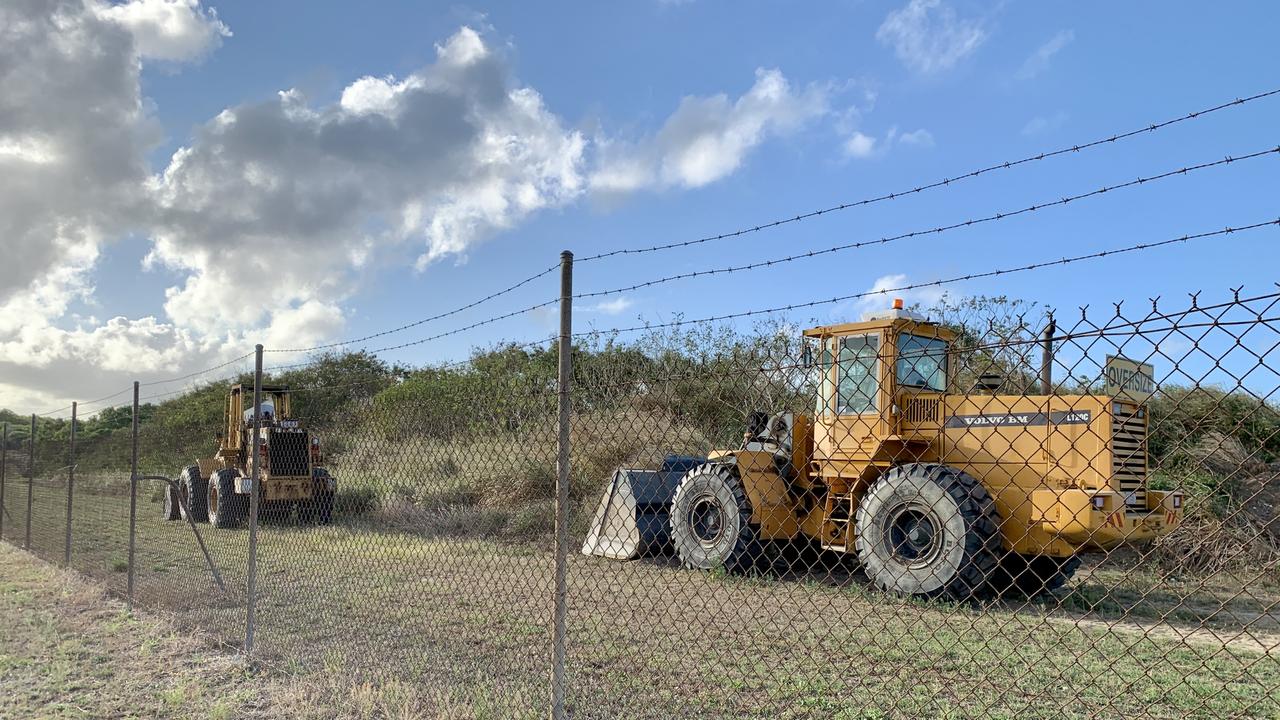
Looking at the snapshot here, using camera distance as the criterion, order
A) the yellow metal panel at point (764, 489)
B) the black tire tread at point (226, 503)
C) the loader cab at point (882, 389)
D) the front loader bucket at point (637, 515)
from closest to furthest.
Answer: the loader cab at point (882, 389)
the yellow metal panel at point (764, 489)
the front loader bucket at point (637, 515)
the black tire tread at point (226, 503)

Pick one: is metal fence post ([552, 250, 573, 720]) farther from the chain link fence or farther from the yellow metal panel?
the yellow metal panel

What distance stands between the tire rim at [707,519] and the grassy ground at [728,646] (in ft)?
1.80

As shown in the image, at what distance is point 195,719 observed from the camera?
452 cm

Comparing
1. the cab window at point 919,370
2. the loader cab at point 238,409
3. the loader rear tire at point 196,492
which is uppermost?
the cab window at point 919,370

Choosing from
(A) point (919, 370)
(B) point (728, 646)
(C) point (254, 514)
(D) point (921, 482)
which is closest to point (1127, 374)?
(B) point (728, 646)

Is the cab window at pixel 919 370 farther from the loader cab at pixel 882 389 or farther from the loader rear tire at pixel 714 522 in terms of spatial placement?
the loader rear tire at pixel 714 522

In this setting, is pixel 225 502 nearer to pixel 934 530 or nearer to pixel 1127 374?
pixel 934 530

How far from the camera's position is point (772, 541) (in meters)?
5.65

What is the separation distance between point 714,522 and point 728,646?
3627mm

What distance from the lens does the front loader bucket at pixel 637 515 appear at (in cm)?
1048

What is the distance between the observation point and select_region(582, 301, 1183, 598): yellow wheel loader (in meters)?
7.19

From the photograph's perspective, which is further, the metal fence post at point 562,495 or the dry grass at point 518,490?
the dry grass at point 518,490

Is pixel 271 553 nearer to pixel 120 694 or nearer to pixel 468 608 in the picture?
pixel 468 608

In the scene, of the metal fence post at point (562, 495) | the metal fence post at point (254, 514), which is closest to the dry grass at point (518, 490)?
the metal fence post at point (254, 514)
